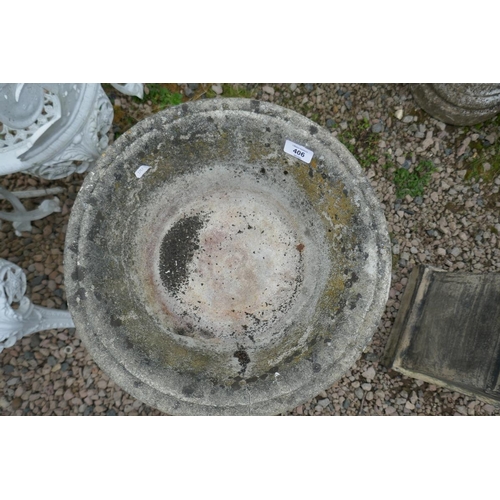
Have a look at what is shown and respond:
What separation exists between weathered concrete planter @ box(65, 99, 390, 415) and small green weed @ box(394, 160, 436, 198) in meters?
0.75

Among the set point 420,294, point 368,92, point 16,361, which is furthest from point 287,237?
point 16,361

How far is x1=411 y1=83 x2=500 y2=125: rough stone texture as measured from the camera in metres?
1.81

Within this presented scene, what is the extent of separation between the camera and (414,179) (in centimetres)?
203

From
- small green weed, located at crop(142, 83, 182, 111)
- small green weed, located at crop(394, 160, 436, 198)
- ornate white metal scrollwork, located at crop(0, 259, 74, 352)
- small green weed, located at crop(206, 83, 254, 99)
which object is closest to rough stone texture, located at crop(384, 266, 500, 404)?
small green weed, located at crop(394, 160, 436, 198)

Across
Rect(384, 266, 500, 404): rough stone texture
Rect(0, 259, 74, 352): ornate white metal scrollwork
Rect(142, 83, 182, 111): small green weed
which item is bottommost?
Rect(0, 259, 74, 352): ornate white metal scrollwork

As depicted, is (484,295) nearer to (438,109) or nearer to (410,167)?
(410,167)

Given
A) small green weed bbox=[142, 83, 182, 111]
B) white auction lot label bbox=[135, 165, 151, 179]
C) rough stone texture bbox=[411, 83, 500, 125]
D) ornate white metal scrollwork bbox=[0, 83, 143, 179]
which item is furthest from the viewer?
small green weed bbox=[142, 83, 182, 111]

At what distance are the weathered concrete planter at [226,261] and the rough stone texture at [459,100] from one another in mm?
963

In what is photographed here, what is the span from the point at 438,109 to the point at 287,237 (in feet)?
3.47

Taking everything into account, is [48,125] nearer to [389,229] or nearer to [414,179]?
[389,229]

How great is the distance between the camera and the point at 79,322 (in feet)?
4.04

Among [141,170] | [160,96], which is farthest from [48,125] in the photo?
[160,96]

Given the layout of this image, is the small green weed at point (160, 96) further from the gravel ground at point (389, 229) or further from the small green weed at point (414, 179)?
the small green weed at point (414, 179)

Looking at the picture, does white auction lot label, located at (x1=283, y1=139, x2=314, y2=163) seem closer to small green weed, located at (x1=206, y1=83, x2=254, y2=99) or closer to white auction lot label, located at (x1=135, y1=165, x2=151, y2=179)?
white auction lot label, located at (x1=135, y1=165, x2=151, y2=179)
